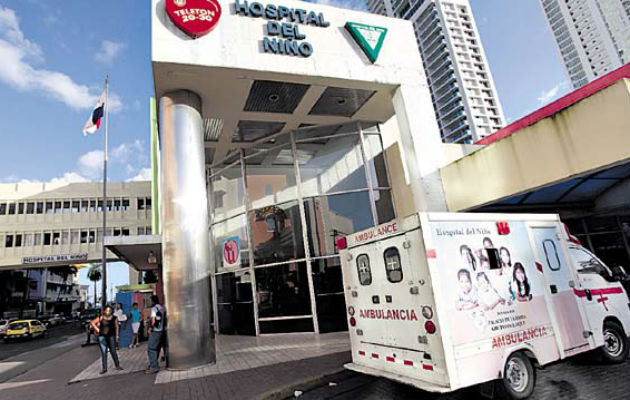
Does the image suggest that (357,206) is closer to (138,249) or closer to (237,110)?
(237,110)

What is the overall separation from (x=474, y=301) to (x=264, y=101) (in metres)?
9.41

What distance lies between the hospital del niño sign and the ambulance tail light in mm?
8909

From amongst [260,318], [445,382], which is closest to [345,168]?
[260,318]

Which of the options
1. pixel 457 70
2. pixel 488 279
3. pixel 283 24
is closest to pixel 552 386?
pixel 488 279

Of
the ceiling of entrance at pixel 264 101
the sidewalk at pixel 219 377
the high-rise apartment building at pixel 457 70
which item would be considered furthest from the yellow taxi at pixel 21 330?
the high-rise apartment building at pixel 457 70

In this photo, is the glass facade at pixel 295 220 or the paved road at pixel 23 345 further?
the paved road at pixel 23 345

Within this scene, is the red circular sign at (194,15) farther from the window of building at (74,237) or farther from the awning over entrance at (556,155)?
the window of building at (74,237)

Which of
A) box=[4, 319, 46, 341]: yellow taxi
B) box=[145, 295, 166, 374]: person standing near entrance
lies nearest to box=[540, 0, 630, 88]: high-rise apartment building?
box=[145, 295, 166, 374]: person standing near entrance

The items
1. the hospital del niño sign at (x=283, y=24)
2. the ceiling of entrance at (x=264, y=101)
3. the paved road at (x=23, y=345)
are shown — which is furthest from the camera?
the paved road at (x=23, y=345)

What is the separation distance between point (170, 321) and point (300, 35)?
8.93m

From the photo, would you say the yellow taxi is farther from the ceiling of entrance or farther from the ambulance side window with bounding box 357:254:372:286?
the ambulance side window with bounding box 357:254:372:286

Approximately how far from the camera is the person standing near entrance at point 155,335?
809cm

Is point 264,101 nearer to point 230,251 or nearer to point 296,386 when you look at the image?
point 230,251

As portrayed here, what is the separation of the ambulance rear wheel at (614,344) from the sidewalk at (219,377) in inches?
178
